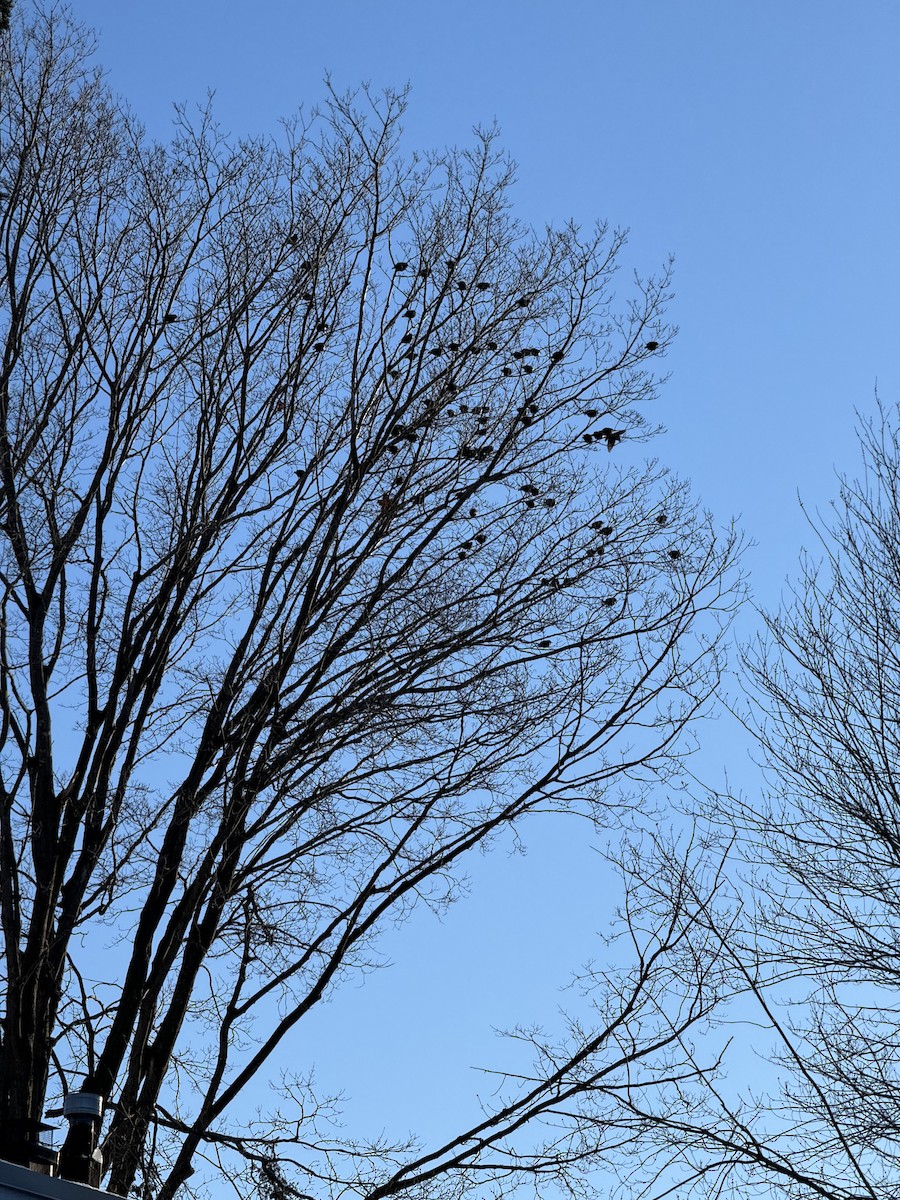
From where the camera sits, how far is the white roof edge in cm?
483

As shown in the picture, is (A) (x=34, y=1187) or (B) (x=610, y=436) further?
(B) (x=610, y=436)

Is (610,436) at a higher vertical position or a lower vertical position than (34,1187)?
higher

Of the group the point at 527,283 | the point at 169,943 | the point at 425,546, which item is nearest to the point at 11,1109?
the point at 169,943

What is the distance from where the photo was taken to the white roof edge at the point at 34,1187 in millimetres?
4832

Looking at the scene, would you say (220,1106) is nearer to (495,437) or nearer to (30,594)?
(30,594)

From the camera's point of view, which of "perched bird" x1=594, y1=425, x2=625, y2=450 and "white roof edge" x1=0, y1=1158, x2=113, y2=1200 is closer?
"white roof edge" x1=0, y1=1158, x2=113, y2=1200

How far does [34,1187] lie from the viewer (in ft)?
16.2

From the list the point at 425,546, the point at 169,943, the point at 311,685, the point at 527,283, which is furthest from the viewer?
the point at 527,283

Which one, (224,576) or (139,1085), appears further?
(224,576)

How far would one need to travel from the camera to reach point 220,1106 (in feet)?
21.4

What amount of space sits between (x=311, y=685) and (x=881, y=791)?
3407 millimetres

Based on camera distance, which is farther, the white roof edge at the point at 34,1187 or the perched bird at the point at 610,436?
the perched bird at the point at 610,436

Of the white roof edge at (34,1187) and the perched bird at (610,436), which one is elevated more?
the perched bird at (610,436)

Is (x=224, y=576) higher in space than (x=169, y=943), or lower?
higher
